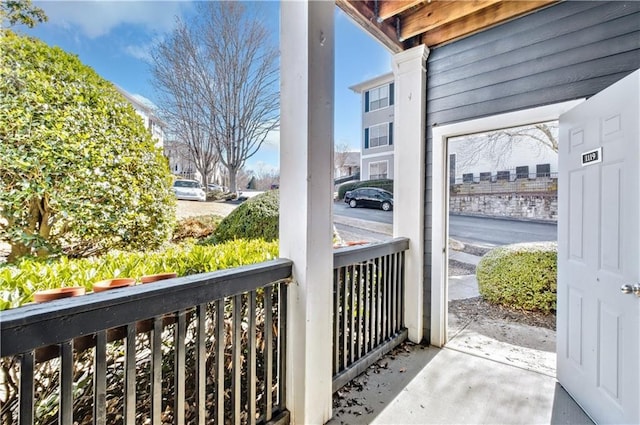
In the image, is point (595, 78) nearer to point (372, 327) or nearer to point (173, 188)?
point (372, 327)

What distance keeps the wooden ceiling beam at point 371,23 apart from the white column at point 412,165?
0.14 metres

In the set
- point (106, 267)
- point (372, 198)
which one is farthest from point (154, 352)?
point (372, 198)

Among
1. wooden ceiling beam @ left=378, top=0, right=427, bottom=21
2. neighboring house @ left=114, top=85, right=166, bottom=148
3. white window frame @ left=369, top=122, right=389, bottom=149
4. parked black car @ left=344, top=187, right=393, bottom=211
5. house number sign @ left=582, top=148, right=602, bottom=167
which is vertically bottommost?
parked black car @ left=344, top=187, right=393, bottom=211

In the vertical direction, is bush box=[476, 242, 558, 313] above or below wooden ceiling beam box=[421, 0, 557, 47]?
below

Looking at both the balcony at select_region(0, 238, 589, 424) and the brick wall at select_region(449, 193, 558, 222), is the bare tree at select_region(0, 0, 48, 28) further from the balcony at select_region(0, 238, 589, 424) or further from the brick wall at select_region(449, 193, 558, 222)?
the brick wall at select_region(449, 193, 558, 222)

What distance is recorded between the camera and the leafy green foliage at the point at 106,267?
1.25 m

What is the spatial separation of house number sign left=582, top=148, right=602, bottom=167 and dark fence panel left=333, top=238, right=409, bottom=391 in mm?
1448

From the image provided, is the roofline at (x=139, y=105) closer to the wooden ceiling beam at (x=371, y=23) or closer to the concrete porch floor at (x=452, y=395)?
the wooden ceiling beam at (x=371, y=23)

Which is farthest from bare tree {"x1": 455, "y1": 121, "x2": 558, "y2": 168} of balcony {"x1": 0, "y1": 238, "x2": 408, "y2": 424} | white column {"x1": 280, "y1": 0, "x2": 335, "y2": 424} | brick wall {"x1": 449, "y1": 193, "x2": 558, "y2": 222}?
white column {"x1": 280, "y1": 0, "x2": 335, "y2": 424}

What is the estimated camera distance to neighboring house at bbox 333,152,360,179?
2866 millimetres

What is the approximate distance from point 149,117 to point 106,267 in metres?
0.93

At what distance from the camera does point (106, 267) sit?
161 centimetres

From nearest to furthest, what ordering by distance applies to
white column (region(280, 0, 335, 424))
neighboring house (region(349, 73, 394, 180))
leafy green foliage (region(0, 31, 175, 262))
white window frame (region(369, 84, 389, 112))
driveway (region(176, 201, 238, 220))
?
leafy green foliage (region(0, 31, 175, 262)) < white column (region(280, 0, 335, 424)) < driveway (region(176, 201, 238, 220)) < neighboring house (region(349, 73, 394, 180)) < white window frame (region(369, 84, 389, 112))

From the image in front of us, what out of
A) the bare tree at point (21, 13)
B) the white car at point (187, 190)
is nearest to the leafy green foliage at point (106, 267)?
the white car at point (187, 190)
